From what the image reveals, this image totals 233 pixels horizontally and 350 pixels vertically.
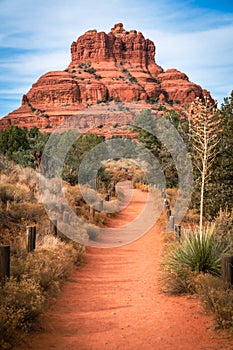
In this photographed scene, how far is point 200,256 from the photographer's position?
7.54 meters

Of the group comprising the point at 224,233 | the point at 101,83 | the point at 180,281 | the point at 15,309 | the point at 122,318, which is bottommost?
the point at 122,318

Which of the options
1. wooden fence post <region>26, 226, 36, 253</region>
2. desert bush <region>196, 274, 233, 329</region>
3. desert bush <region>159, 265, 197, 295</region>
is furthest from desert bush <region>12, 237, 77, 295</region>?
desert bush <region>196, 274, 233, 329</region>

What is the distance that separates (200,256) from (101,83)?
13342cm

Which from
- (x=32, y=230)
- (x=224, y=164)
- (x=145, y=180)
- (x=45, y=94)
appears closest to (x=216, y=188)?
(x=224, y=164)

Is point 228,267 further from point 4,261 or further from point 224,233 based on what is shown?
point 4,261

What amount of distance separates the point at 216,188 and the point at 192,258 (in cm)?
541

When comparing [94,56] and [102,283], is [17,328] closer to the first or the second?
[102,283]

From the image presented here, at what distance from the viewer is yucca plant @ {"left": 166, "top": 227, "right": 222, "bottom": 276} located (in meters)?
7.49

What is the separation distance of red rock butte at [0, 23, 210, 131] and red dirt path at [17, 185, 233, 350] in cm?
11370

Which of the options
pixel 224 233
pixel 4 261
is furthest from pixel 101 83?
pixel 4 261

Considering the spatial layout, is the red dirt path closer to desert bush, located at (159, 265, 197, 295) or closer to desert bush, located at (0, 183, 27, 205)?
desert bush, located at (159, 265, 197, 295)

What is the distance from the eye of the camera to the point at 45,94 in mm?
137625

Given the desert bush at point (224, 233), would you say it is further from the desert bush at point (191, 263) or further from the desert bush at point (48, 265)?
the desert bush at point (48, 265)

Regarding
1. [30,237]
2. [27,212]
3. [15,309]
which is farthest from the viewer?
[27,212]
